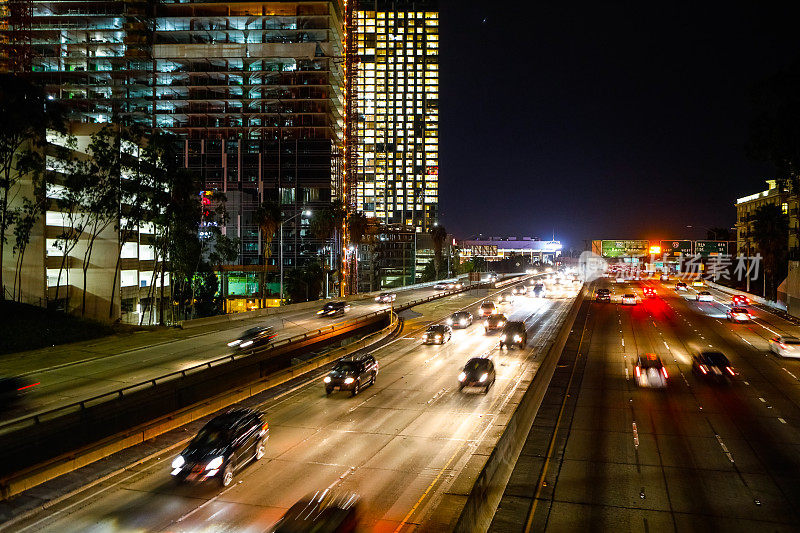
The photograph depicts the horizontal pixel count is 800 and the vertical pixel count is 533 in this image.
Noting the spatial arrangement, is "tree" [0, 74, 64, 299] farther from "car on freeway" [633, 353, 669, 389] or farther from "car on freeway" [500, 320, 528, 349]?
"car on freeway" [633, 353, 669, 389]

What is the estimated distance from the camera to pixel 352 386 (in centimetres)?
2816

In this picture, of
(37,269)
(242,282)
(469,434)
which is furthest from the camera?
(242,282)

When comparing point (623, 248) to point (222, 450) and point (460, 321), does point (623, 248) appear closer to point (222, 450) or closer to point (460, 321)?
point (460, 321)

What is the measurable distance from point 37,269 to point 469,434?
153 ft

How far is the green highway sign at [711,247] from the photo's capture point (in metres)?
96.9

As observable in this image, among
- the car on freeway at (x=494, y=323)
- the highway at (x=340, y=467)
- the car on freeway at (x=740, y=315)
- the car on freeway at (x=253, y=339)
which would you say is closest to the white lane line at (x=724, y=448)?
the highway at (x=340, y=467)

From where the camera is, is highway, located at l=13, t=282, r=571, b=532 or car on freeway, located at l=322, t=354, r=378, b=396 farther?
car on freeway, located at l=322, t=354, r=378, b=396

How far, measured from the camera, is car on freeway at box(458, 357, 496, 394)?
28422 millimetres

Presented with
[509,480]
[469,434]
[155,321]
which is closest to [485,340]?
[469,434]

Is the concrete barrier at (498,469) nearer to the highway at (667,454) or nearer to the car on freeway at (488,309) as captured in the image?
the highway at (667,454)

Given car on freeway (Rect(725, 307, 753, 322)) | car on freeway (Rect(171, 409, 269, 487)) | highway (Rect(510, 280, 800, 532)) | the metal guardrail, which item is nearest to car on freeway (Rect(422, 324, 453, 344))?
the metal guardrail

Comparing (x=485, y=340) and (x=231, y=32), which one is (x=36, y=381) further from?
(x=231, y=32)

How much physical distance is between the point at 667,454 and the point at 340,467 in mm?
11071

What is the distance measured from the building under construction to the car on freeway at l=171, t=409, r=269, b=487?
9785cm
